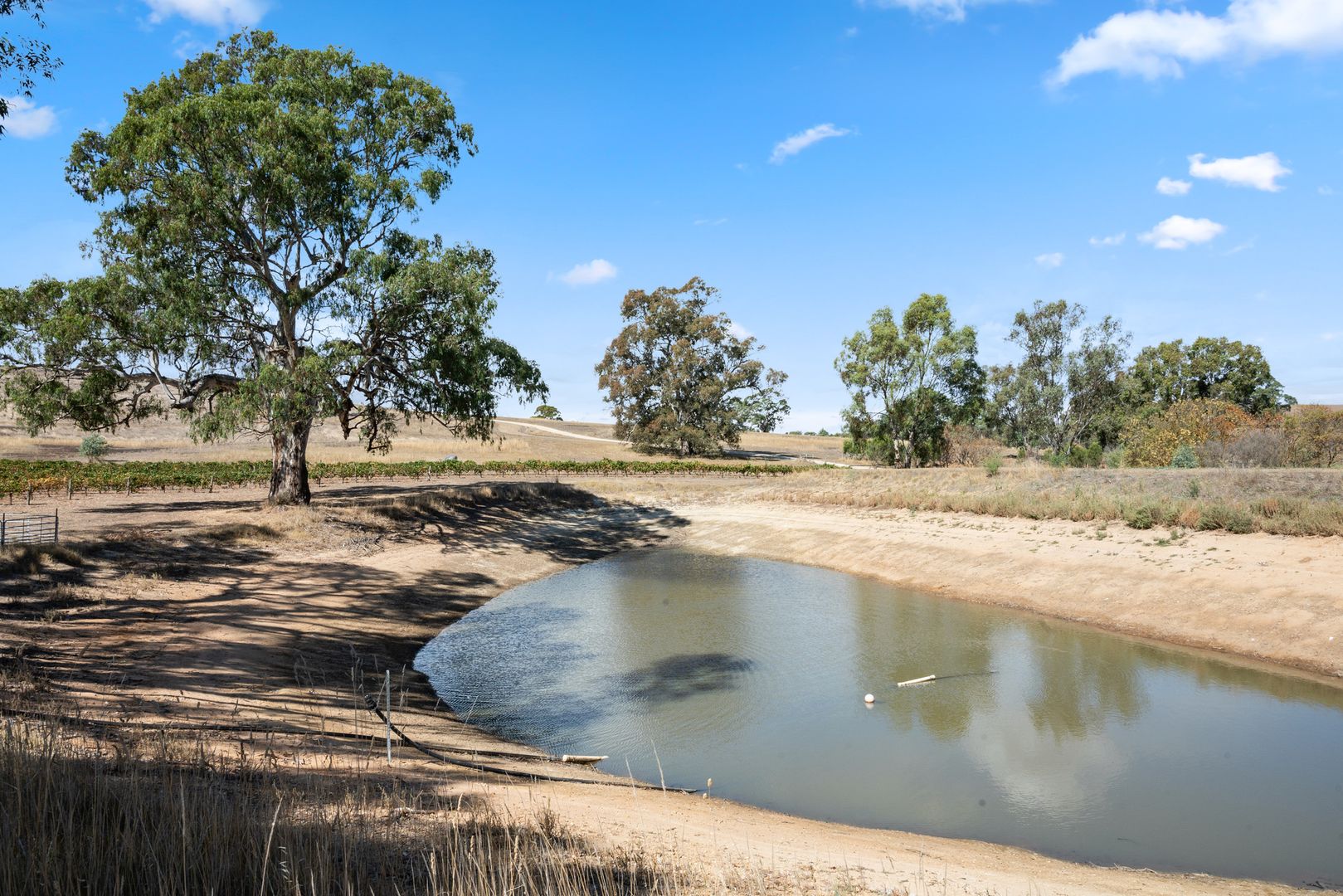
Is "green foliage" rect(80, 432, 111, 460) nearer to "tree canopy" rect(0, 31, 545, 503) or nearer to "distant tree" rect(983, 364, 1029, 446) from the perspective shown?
"tree canopy" rect(0, 31, 545, 503)

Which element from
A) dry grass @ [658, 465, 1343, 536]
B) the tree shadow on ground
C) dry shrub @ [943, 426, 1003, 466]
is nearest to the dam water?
the tree shadow on ground

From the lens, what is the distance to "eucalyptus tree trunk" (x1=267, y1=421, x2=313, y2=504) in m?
26.8

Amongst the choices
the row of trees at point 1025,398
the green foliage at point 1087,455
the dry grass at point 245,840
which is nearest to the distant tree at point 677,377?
the row of trees at point 1025,398

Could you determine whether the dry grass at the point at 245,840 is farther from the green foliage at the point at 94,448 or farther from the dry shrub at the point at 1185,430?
the green foliage at the point at 94,448

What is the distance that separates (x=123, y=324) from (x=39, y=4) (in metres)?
12.9

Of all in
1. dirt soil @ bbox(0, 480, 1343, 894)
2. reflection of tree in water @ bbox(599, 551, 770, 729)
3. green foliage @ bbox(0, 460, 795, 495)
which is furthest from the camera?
green foliage @ bbox(0, 460, 795, 495)

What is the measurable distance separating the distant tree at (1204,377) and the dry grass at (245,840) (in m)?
64.9

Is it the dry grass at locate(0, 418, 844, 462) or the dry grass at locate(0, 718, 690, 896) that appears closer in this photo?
the dry grass at locate(0, 718, 690, 896)

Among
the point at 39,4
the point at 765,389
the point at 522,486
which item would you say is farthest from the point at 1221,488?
the point at 765,389

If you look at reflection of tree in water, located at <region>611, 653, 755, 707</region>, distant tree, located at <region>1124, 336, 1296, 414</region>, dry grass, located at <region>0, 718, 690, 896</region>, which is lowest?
reflection of tree in water, located at <region>611, 653, 755, 707</region>

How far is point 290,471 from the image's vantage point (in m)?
27.3

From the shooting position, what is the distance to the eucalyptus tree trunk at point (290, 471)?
2675cm

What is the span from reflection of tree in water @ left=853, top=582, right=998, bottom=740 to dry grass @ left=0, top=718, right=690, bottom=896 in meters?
8.82

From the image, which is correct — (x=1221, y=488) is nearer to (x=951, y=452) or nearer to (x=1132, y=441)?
(x=1132, y=441)
